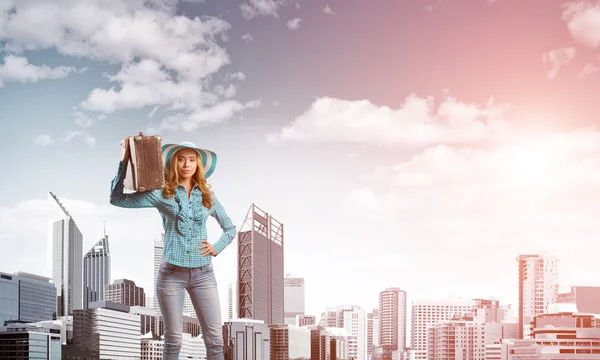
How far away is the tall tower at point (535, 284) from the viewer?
5656cm

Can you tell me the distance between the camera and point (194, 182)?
3529 mm

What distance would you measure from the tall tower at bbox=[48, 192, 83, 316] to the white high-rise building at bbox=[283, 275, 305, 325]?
1912cm

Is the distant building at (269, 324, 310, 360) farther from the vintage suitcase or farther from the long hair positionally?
the vintage suitcase

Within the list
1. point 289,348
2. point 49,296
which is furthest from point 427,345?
point 49,296

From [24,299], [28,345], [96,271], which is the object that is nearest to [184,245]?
[28,345]

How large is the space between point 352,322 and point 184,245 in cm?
6114

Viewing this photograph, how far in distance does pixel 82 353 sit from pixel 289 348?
978 centimetres

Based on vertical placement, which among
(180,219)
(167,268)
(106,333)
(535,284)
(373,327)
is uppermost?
(180,219)

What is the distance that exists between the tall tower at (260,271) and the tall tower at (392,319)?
1361 centimetres

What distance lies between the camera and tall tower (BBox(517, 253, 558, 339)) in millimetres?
56562

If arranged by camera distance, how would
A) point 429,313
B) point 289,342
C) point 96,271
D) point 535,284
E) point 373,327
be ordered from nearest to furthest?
point 289,342 → point 535,284 → point 429,313 → point 373,327 → point 96,271

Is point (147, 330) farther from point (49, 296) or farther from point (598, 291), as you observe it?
point (598, 291)

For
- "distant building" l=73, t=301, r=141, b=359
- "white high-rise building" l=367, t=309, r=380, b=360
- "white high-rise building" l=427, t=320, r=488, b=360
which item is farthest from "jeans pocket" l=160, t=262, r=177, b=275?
Answer: "white high-rise building" l=367, t=309, r=380, b=360

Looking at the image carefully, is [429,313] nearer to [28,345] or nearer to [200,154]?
[28,345]
